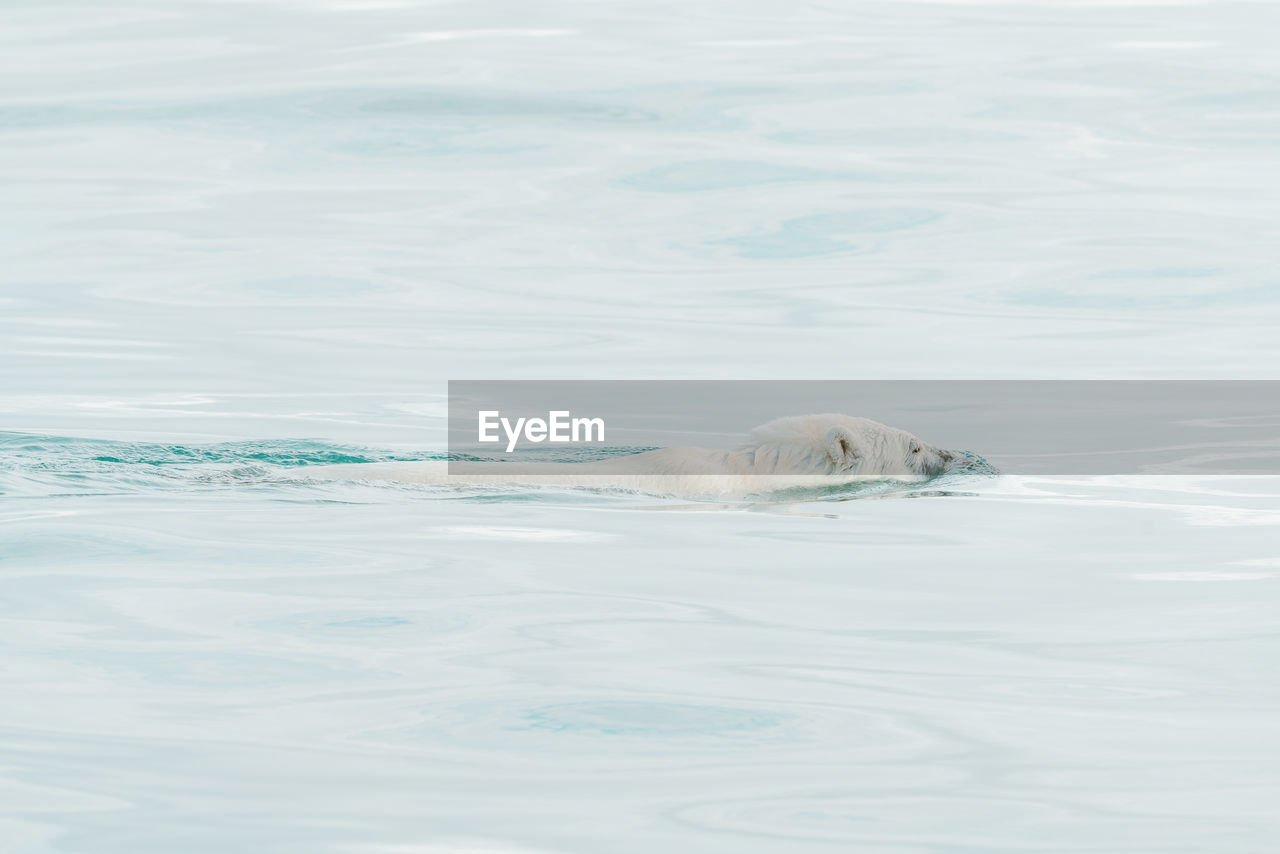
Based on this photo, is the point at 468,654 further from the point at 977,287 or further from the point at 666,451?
the point at 977,287

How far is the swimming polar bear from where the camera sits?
1095 cm

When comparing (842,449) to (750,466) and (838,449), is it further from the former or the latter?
(750,466)

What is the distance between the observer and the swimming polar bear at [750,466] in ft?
35.9

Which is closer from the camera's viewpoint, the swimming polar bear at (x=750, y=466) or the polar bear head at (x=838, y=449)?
the swimming polar bear at (x=750, y=466)

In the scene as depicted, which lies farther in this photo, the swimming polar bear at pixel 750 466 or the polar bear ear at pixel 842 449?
the polar bear ear at pixel 842 449

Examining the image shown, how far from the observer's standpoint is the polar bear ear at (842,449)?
1130cm

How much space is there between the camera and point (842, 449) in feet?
37.2

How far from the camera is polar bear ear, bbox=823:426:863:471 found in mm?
11297

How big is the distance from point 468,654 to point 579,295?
40.5ft

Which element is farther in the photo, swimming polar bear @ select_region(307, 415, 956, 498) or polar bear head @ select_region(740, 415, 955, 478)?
polar bear head @ select_region(740, 415, 955, 478)

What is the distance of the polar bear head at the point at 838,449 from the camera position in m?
11.4

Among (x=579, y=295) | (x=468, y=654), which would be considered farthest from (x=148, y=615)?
(x=579, y=295)

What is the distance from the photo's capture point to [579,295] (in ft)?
60.3

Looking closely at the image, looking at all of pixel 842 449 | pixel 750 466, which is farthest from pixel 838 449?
pixel 750 466
